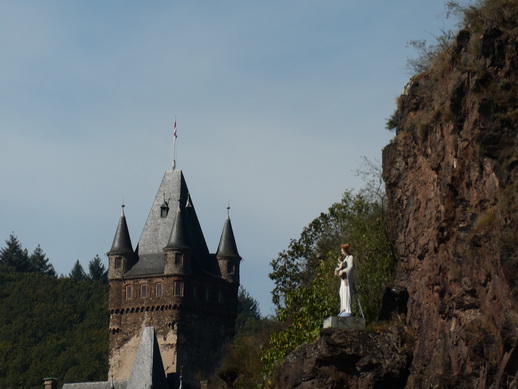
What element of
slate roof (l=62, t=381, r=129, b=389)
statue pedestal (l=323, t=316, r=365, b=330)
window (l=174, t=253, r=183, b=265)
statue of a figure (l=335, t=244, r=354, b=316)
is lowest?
statue pedestal (l=323, t=316, r=365, b=330)

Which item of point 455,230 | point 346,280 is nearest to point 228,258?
point 346,280

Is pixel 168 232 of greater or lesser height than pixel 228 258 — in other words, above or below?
above

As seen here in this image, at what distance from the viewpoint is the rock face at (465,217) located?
21.1 m

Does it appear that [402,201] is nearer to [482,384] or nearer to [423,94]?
[423,94]

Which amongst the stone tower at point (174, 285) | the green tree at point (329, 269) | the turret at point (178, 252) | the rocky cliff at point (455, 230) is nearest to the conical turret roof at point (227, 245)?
the stone tower at point (174, 285)

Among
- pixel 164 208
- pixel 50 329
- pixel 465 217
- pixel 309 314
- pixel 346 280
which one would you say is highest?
pixel 164 208

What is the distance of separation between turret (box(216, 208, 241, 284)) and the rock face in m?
77.7

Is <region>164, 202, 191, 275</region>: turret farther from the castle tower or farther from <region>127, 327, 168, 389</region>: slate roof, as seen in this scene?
<region>127, 327, 168, 389</region>: slate roof

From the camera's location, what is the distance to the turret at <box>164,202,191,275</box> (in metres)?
101

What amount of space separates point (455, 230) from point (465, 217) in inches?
14.9

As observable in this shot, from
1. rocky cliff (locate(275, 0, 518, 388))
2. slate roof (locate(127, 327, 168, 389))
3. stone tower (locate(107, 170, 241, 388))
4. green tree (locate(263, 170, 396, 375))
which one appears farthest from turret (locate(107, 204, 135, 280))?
rocky cliff (locate(275, 0, 518, 388))

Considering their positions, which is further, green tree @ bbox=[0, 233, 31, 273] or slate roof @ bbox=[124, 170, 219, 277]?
green tree @ bbox=[0, 233, 31, 273]

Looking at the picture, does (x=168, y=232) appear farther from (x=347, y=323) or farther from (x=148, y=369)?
(x=347, y=323)

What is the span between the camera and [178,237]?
102 meters
